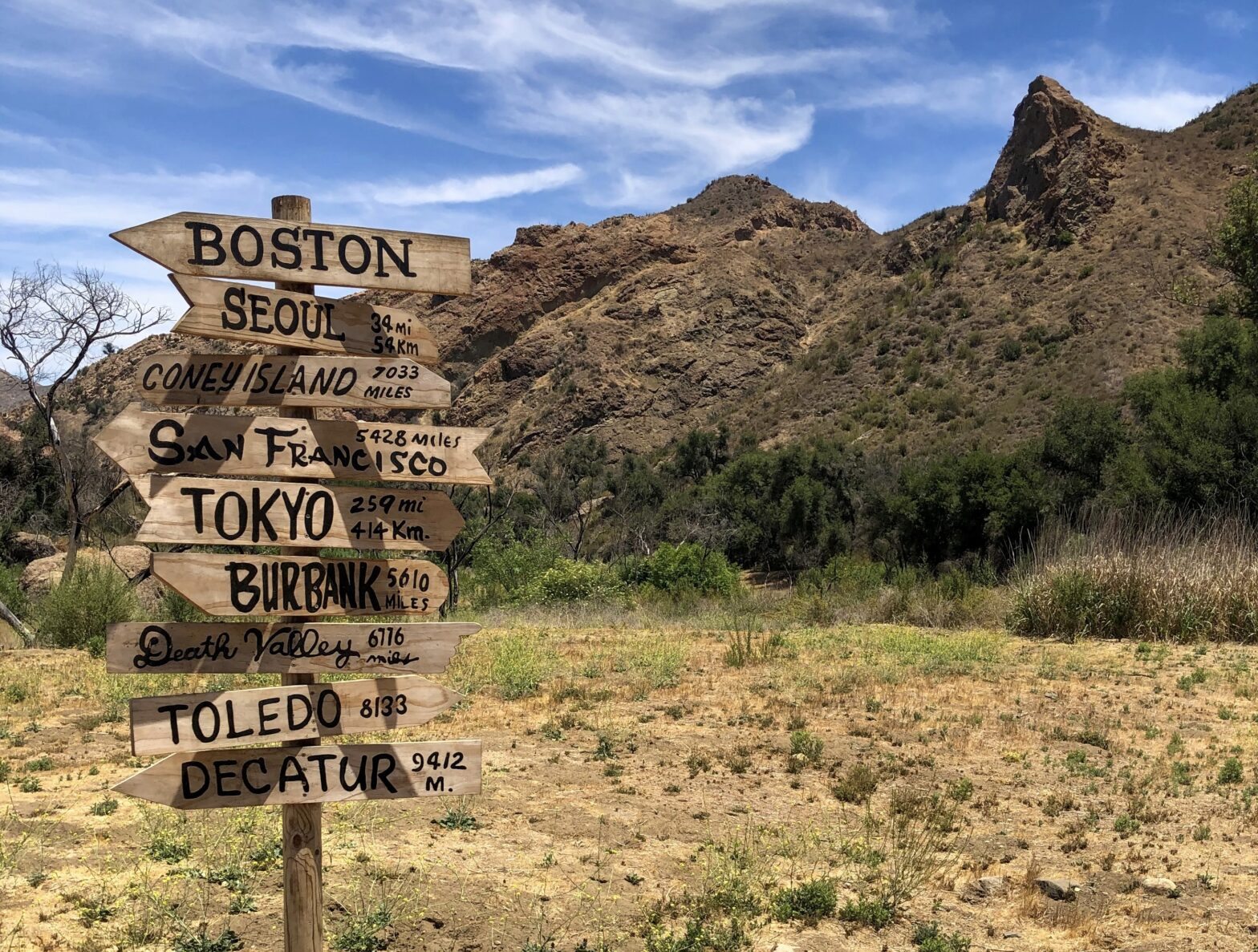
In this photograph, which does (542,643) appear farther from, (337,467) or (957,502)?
(957,502)

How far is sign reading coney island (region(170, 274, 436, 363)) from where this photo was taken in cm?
321

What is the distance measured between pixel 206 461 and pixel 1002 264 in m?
48.1

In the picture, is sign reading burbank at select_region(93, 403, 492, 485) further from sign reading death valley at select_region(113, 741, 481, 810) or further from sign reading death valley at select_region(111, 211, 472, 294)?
sign reading death valley at select_region(113, 741, 481, 810)

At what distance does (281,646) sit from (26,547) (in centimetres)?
2755

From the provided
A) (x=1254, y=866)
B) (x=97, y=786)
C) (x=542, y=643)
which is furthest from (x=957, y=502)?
(x=97, y=786)

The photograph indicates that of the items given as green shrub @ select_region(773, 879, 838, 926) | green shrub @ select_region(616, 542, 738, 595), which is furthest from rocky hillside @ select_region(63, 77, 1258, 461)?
green shrub @ select_region(773, 879, 838, 926)

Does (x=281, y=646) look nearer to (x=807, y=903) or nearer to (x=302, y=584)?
(x=302, y=584)

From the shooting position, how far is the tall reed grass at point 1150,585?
12734 millimetres

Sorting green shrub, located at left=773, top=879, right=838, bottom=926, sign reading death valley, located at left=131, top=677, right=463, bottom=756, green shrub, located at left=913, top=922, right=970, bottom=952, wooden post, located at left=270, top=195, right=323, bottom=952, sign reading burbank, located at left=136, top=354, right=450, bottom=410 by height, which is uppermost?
sign reading burbank, located at left=136, top=354, right=450, bottom=410

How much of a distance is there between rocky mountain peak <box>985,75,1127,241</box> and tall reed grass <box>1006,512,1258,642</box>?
35182 millimetres

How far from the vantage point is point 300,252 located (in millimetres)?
3342

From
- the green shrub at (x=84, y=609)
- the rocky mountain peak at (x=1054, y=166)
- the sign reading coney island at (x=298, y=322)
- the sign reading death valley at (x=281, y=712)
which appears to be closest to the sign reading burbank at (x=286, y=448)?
the sign reading coney island at (x=298, y=322)

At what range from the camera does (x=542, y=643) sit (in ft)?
43.2

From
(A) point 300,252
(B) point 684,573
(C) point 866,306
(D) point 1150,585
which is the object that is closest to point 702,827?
(A) point 300,252
